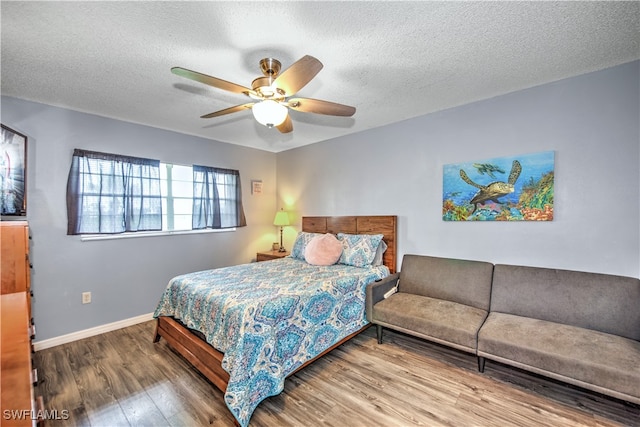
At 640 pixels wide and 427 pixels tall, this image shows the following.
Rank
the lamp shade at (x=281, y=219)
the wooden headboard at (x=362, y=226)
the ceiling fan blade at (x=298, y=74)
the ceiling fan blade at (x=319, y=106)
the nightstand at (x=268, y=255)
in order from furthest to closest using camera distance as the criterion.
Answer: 1. the lamp shade at (x=281, y=219)
2. the nightstand at (x=268, y=255)
3. the wooden headboard at (x=362, y=226)
4. the ceiling fan blade at (x=319, y=106)
5. the ceiling fan blade at (x=298, y=74)

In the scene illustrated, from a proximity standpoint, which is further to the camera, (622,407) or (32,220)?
(32,220)

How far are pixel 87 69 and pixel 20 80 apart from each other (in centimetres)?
69

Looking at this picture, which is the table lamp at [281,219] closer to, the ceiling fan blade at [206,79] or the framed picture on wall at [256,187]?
the framed picture on wall at [256,187]

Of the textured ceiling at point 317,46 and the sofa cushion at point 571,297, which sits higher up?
the textured ceiling at point 317,46

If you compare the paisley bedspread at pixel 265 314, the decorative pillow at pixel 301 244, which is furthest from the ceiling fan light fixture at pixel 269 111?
the decorative pillow at pixel 301 244

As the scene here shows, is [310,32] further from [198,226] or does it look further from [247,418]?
[198,226]

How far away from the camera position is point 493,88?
244cm

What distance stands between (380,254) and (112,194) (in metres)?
3.21

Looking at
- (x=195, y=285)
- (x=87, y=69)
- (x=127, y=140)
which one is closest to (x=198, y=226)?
(x=127, y=140)

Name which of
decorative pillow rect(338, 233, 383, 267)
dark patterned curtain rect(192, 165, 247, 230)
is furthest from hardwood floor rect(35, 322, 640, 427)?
dark patterned curtain rect(192, 165, 247, 230)

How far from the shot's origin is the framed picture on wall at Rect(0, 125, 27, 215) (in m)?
2.21

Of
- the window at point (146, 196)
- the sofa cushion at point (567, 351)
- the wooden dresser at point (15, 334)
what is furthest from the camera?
the window at point (146, 196)

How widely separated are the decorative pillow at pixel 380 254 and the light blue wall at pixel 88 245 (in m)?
2.29

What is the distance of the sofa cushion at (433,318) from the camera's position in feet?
7.14
